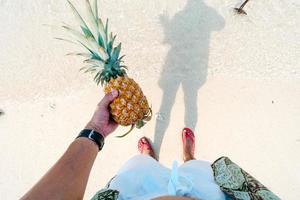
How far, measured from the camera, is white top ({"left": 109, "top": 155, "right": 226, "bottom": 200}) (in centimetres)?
159

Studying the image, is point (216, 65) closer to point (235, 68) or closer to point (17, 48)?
point (235, 68)

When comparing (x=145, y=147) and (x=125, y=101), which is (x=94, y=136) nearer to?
(x=125, y=101)

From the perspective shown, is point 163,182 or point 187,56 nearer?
point 163,182

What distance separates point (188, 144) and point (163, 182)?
2.76ft

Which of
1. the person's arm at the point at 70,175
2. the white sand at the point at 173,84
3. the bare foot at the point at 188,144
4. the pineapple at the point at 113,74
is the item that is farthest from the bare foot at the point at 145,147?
the person's arm at the point at 70,175

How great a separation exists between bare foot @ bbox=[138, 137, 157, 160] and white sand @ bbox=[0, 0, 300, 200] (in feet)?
0.18

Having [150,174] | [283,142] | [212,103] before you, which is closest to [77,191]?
[150,174]

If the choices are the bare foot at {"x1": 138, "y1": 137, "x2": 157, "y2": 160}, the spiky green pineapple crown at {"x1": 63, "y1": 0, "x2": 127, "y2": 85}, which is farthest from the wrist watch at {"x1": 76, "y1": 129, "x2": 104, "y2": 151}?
the bare foot at {"x1": 138, "y1": 137, "x2": 157, "y2": 160}

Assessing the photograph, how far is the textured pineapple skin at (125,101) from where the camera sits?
2.02m

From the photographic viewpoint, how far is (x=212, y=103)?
2.68 m

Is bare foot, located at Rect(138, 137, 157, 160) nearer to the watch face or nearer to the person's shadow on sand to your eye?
the person's shadow on sand

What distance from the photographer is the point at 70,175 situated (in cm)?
151

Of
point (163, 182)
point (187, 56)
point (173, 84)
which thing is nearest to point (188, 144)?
point (173, 84)

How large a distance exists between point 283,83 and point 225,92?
14.7 inches
